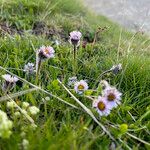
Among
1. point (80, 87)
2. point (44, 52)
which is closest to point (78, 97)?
point (80, 87)

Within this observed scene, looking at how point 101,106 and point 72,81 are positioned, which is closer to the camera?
point 101,106

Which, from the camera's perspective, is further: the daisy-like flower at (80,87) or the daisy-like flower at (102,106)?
the daisy-like flower at (80,87)

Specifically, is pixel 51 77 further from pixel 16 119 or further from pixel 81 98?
pixel 16 119

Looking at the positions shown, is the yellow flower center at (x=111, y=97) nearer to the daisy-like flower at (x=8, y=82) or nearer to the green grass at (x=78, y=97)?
the green grass at (x=78, y=97)

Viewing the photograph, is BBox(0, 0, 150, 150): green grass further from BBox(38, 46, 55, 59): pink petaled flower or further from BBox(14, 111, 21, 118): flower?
BBox(38, 46, 55, 59): pink petaled flower

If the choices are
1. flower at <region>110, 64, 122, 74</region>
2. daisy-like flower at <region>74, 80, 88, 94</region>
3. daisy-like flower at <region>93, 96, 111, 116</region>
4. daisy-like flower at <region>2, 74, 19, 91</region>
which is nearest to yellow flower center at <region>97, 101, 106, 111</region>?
daisy-like flower at <region>93, 96, 111, 116</region>

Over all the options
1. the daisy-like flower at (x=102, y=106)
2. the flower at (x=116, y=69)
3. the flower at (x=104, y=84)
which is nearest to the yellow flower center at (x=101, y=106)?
the daisy-like flower at (x=102, y=106)

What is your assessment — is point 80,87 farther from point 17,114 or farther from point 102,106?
point 17,114

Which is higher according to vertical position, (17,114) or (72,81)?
(17,114)
